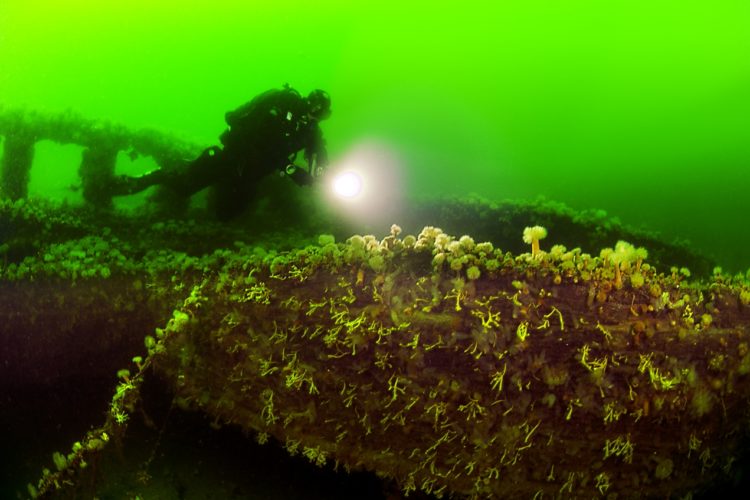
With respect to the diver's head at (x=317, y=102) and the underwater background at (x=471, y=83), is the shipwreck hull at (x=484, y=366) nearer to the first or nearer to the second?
the diver's head at (x=317, y=102)

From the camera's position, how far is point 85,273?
12.9 feet

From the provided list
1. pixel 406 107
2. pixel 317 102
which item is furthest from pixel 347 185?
pixel 406 107

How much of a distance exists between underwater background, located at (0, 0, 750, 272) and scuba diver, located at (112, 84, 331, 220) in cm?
223

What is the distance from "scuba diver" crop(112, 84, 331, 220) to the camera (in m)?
6.70

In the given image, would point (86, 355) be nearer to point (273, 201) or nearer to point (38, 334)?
point (38, 334)

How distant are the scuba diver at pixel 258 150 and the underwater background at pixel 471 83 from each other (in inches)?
87.7

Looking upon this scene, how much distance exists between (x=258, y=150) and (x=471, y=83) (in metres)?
38.1

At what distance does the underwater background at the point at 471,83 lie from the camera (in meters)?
16.6

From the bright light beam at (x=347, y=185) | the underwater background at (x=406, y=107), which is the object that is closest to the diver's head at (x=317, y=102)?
the bright light beam at (x=347, y=185)

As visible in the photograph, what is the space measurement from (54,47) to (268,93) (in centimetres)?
6481

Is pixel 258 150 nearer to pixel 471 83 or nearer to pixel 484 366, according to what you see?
pixel 484 366

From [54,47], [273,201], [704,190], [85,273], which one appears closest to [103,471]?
[85,273]

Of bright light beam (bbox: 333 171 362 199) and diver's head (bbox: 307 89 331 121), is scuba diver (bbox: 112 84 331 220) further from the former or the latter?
bright light beam (bbox: 333 171 362 199)

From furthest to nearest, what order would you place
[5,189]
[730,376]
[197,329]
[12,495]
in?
[5,189] < [12,495] < [197,329] < [730,376]
